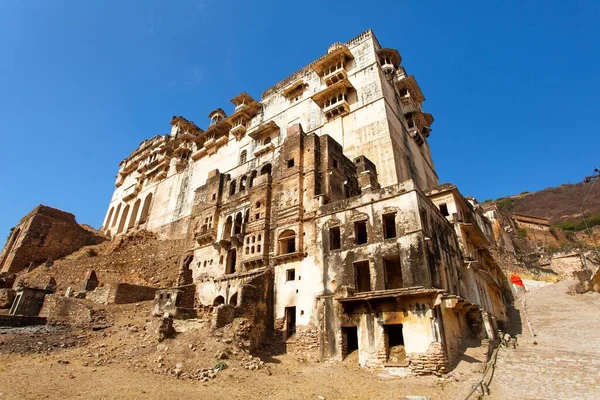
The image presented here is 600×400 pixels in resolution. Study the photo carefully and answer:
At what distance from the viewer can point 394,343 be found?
1438 centimetres

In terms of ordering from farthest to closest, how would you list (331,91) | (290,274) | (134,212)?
(134,212)
(331,91)
(290,274)

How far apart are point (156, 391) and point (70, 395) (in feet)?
7.08

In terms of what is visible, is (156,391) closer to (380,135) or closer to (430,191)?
(430,191)

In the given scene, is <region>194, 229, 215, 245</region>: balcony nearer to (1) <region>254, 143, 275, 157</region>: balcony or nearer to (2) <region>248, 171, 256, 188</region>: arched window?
(2) <region>248, 171, 256, 188</region>: arched window

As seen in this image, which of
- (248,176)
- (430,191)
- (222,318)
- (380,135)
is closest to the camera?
(222,318)

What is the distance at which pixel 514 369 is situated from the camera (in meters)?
12.6

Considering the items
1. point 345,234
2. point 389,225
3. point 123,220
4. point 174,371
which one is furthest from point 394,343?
point 123,220

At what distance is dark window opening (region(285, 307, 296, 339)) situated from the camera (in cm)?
1739

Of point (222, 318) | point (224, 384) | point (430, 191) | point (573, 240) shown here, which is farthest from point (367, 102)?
point (573, 240)

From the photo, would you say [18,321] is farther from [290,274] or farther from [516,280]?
[516,280]

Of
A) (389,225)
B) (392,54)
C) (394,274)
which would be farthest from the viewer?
(392,54)

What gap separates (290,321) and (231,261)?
297 inches

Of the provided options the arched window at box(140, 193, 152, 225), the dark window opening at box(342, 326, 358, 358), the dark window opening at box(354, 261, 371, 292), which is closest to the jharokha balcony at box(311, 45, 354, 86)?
the dark window opening at box(354, 261, 371, 292)

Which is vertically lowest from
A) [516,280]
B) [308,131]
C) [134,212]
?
[516,280]
